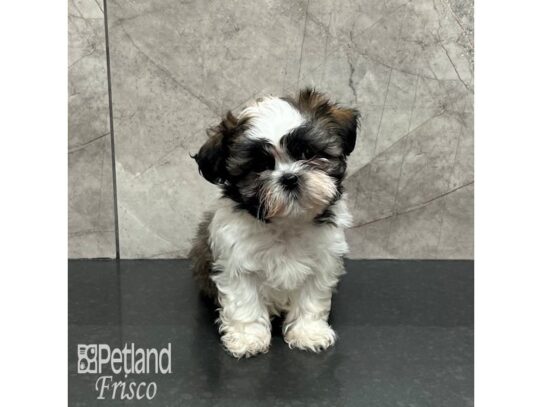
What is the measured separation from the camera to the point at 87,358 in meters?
2.41

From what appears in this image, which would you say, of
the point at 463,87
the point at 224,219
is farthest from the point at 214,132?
the point at 463,87

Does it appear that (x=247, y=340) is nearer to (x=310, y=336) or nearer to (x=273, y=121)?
(x=310, y=336)

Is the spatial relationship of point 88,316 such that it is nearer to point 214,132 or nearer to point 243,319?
point 243,319

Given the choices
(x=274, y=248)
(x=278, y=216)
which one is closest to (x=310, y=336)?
(x=274, y=248)

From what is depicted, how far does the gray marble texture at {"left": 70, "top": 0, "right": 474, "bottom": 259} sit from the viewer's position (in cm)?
305

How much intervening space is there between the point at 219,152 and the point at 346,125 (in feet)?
1.80

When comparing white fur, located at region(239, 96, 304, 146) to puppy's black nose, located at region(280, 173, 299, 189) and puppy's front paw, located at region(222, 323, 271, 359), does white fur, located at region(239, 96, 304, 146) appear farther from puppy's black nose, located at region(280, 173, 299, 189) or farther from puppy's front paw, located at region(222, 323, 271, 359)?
puppy's front paw, located at region(222, 323, 271, 359)

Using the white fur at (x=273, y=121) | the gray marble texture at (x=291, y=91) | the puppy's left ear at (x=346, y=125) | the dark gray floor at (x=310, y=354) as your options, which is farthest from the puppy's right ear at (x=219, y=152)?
the gray marble texture at (x=291, y=91)

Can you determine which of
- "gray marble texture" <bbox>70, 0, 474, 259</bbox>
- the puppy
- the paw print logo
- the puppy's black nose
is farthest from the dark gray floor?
the puppy's black nose

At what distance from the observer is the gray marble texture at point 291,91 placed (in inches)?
120

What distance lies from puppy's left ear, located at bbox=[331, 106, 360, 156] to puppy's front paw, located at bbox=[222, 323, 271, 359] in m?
0.86

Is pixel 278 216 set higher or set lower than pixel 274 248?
higher

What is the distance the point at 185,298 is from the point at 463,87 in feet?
6.32

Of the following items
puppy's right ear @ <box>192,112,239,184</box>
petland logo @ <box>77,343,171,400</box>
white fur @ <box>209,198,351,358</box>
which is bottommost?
petland logo @ <box>77,343,171,400</box>
